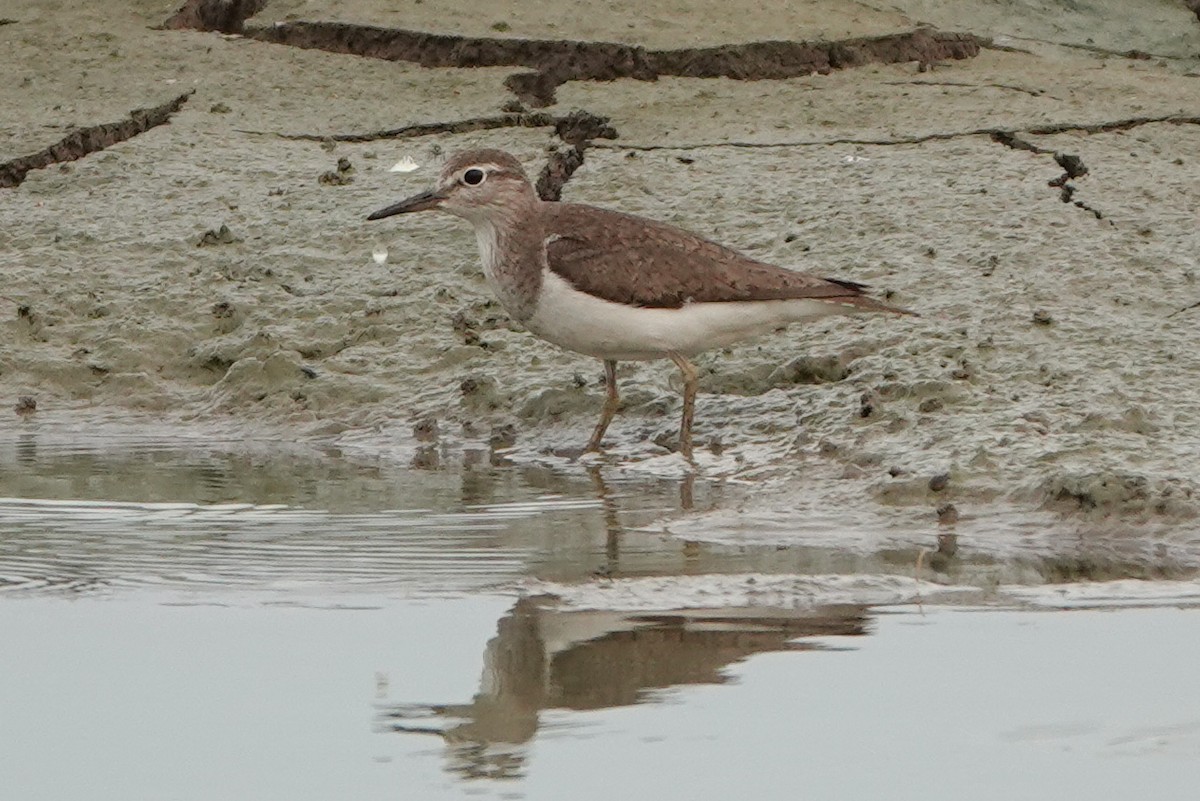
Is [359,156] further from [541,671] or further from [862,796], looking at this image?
[862,796]

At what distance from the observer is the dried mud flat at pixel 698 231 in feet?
21.4

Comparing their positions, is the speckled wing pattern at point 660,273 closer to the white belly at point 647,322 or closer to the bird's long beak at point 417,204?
the white belly at point 647,322

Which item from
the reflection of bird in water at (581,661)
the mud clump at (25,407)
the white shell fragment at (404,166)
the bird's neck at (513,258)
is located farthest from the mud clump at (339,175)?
the reflection of bird in water at (581,661)

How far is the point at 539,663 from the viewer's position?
4.52 m

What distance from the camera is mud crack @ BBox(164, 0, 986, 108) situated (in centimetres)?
1044

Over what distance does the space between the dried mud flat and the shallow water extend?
0.65 meters

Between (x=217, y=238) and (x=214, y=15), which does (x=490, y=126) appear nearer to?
(x=217, y=238)

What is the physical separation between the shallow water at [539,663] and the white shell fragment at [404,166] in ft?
11.3

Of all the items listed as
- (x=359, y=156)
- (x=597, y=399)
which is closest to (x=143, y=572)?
(x=597, y=399)

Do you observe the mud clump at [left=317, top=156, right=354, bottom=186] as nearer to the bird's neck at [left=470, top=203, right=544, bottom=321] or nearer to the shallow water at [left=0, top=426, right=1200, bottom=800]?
the bird's neck at [left=470, top=203, right=544, bottom=321]

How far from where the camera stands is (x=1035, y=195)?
885 centimetres

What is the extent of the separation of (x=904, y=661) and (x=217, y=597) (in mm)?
1676

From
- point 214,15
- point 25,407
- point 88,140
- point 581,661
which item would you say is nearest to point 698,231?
point 25,407

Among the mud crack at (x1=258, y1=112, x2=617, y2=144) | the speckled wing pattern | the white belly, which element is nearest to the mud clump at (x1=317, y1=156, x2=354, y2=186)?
the mud crack at (x1=258, y1=112, x2=617, y2=144)
